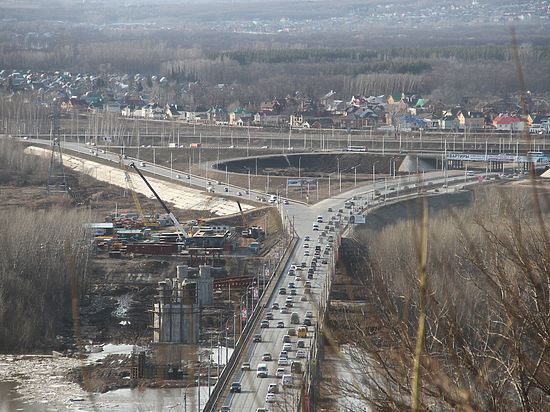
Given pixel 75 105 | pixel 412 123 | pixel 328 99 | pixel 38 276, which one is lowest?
pixel 38 276

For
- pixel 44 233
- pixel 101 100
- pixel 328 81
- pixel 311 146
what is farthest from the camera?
pixel 328 81

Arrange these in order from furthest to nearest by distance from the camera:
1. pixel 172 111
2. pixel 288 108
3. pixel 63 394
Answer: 1. pixel 172 111
2. pixel 288 108
3. pixel 63 394

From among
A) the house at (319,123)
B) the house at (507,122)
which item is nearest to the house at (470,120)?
the house at (507,122)

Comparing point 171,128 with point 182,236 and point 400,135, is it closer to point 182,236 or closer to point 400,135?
point 400,135

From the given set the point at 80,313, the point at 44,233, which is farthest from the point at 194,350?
the point at 44,233

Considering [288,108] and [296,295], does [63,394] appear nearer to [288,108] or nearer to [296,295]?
[296,295]

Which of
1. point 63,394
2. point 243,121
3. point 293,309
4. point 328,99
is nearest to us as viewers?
point 63,394

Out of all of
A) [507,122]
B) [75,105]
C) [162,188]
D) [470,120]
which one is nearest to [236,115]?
[75,105]
